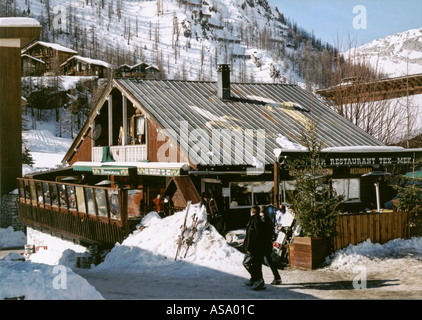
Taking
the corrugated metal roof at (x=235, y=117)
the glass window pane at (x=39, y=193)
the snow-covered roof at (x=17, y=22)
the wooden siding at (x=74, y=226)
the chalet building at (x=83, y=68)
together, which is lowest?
the wooden siding at (x=74, y=226)

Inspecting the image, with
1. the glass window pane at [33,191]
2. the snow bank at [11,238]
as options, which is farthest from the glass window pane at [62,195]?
the snow bank at [11,238]

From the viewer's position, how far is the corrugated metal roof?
62.0ft

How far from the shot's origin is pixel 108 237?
17297 mm

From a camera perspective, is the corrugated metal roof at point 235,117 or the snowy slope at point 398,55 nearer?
the corrugated metal roof at point 235,117

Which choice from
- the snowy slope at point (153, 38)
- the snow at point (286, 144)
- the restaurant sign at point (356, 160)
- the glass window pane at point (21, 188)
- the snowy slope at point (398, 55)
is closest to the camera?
the restaurant sign at point (356, 160)

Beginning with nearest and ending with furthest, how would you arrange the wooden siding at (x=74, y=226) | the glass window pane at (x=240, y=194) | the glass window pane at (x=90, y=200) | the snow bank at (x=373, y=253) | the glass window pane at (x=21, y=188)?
the snow bank at (x=373, y=253) < the wooden siding at (x=74, y=226) < the glass window pane at (x=90, y=200) < the glass window pane at (x=240, y=194) < the glass window pane at (x=21, y=188)

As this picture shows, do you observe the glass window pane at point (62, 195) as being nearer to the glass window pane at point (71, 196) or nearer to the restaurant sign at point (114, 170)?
the glass window pane at point (71, 196)

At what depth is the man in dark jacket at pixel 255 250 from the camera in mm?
10875

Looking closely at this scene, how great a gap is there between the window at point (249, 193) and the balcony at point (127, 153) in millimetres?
4321

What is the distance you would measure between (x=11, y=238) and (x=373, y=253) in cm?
2223

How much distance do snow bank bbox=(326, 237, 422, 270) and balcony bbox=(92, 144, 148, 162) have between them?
10200 mm

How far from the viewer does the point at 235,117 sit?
2152cm

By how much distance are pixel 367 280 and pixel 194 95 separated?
13.6m

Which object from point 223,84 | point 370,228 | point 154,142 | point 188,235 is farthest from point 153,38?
point 370,228
